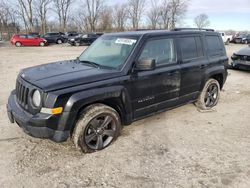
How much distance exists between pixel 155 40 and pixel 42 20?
2212 inches

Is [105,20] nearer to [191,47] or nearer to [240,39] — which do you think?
[240,39]

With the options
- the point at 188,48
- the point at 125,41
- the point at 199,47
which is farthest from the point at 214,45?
the point at 125,41

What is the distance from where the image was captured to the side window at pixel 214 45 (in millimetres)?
5312

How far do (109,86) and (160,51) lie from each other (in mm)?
1302

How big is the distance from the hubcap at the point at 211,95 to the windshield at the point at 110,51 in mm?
2559

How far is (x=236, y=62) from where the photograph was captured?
34.6ft

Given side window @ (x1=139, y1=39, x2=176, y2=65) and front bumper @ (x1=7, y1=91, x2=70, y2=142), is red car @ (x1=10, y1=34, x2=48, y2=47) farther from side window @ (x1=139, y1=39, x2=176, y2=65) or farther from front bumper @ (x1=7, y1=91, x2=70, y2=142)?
front bumper @ (x1=7, y1=91, x2=70, y2=142)

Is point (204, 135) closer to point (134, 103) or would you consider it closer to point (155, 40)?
point (134, 103)

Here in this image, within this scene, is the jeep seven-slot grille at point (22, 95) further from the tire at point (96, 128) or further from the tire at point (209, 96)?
the tire at point (209, 96)

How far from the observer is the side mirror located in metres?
3.70

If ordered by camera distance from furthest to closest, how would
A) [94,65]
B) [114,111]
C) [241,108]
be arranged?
[241,108] < [94,65] < [114,111]

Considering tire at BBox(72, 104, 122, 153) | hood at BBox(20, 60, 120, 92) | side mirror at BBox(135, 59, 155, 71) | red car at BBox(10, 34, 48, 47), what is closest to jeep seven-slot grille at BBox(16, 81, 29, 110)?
hood at BBox(20, 60, 120, 92)

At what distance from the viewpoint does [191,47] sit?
4.82 m

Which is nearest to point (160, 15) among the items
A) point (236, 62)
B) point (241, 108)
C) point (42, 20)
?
point (42, 20)
